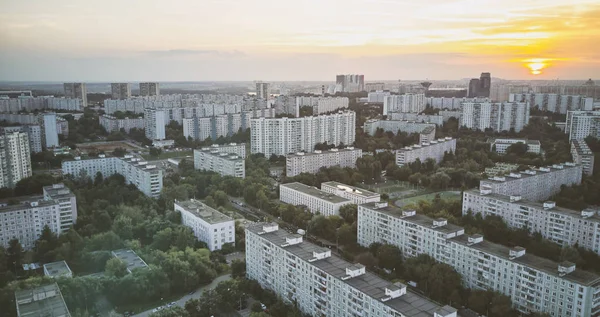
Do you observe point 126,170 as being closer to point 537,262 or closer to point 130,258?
point 130,258

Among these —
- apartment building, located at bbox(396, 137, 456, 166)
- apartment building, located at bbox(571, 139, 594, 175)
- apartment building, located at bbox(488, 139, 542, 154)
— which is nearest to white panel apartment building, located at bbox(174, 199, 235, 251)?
apartment building, located at bbox(396, 137, 456, 166)

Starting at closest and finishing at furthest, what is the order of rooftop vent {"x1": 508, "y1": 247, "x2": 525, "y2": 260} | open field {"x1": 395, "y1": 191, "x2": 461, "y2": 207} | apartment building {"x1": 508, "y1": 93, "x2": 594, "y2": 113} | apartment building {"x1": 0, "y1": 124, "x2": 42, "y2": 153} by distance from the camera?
1. rooftop vent {"x1": 508, "y1": 247, "x2": 525, "y2": 260}
2. open field {"x1": 395, "y1": 191, "x2": 461, "y2": 207}
3. apartment building {"x1": 0, "y1": 124, "x2": 42, "y2": 153}
4. apartment building {"x1": 508, "y1": 93, "x2": 594, "y2": 113}

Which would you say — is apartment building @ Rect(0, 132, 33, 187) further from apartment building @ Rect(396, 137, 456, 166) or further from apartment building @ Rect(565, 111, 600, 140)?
apartment building @ Rect(565, 111, 600, 140)

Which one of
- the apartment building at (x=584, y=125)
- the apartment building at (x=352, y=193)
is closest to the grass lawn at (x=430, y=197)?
the apartment building at (x=352, y=193)

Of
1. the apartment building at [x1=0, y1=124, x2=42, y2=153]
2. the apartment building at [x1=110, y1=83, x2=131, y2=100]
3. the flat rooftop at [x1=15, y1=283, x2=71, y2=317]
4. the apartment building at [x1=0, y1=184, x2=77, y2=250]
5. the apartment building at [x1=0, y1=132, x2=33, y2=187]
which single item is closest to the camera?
the flat rooftop at [x1=15, y1=283, x2=71, y2=317]

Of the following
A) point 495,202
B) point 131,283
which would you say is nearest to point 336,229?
point 495,202

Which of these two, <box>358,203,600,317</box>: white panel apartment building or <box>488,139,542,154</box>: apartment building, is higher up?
<box>488,139,542,154</box>: apartment building

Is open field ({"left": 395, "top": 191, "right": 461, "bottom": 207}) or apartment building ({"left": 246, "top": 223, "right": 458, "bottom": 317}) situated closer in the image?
apartment building ({"left": 246, "top": 223, "right": 458, "bottom": 317})

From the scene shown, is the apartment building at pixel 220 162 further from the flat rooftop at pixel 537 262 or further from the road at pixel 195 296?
the flat rooftop at pixel 537 262
